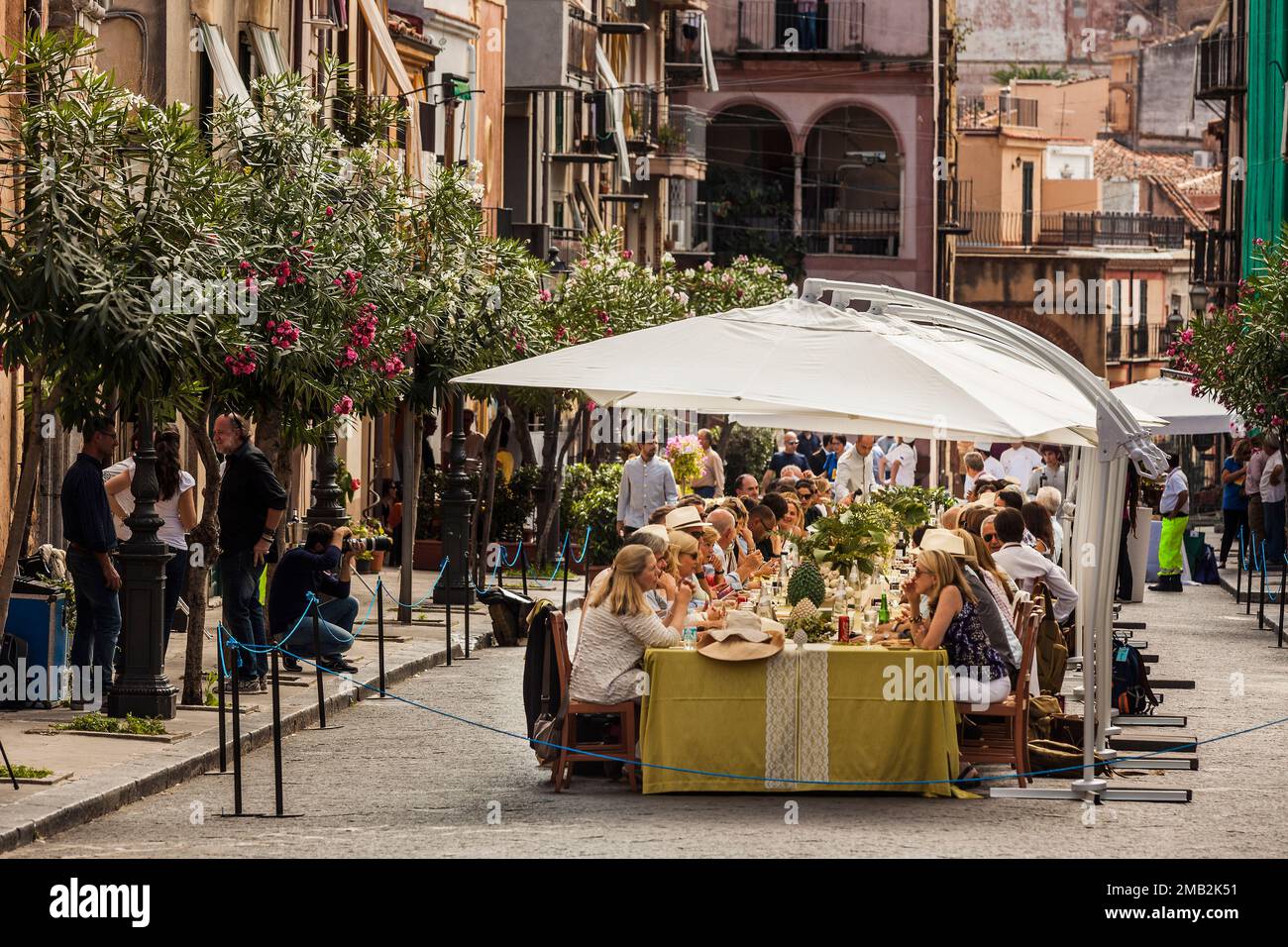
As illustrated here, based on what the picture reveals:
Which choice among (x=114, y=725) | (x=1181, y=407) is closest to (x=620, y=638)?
(x=114, y=725)

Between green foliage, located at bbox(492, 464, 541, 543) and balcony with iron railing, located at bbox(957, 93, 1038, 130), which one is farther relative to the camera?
balcony with iron railing, located at bbox(957, 93, 1038, 130)

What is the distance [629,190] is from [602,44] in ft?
15.8

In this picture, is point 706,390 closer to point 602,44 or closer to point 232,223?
point 232,223

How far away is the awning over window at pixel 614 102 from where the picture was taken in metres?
46.5

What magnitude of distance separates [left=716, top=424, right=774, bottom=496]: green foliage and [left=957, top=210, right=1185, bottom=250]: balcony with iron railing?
33829mm

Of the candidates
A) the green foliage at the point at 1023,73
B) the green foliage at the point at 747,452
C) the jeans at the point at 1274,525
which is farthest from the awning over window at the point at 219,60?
the green foliage at the point at 1023,73

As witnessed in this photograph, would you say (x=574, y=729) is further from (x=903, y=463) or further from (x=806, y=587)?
(x=903, y=463)

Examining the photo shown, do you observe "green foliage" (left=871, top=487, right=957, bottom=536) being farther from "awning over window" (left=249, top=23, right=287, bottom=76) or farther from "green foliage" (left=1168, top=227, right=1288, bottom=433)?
"awning over window" (left=249, top=23, right=287, bottom=76)

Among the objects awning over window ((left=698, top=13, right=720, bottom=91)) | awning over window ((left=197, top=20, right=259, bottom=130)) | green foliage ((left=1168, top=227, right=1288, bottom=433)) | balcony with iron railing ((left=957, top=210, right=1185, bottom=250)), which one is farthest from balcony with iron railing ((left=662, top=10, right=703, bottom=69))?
awning over window ((left=197, top=20, right=259, bottom=130))

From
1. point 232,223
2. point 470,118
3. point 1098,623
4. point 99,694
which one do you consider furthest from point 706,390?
point 470,118

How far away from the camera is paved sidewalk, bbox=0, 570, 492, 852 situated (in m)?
10.6

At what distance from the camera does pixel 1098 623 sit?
12.1 meters

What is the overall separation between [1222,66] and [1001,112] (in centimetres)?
3217

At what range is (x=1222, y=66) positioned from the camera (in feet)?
169
